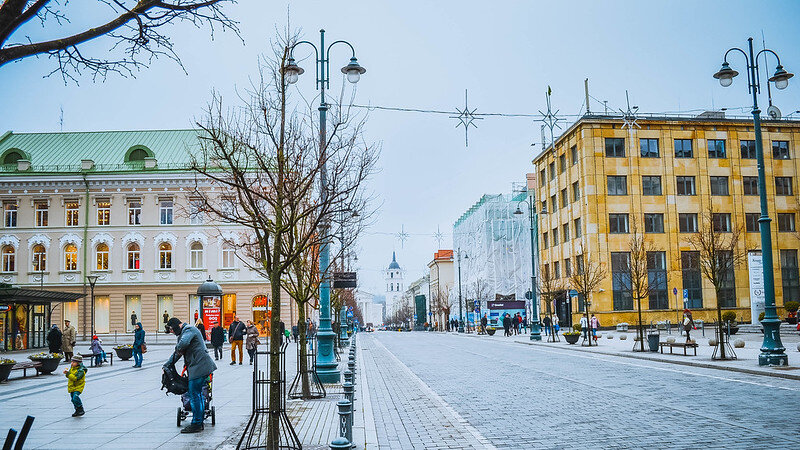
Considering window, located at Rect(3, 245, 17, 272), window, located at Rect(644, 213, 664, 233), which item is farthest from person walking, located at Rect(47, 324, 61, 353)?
window, located at Rect(644, 213, 664, 233)

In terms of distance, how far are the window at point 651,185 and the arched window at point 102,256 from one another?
146 feet

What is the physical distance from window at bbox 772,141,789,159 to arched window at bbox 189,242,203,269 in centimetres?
5025

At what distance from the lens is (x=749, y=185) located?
2386 inches

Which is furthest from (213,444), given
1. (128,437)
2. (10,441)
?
(10,441)

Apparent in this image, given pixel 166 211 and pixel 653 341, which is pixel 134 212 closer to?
pixel 166 211

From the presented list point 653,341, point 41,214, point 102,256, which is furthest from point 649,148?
point 41,214

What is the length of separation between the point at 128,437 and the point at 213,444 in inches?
65.5

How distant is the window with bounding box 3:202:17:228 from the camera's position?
55.7 metres

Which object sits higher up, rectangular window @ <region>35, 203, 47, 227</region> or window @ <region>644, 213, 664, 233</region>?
rectangular window @ <region>35, 203, 47, 227</region>

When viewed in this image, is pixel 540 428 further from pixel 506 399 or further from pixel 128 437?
pixel 128 437

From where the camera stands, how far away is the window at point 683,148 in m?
59.2

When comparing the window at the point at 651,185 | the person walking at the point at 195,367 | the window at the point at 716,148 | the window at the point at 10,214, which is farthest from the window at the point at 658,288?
the window at the point at 10,214

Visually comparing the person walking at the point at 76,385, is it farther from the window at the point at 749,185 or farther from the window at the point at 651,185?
the window at the point at 749,185

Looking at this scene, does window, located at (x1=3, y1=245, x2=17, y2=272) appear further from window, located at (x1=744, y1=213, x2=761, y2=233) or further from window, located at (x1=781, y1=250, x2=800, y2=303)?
window, located at (x1=781, y1=250, x2=800, y2=303)
